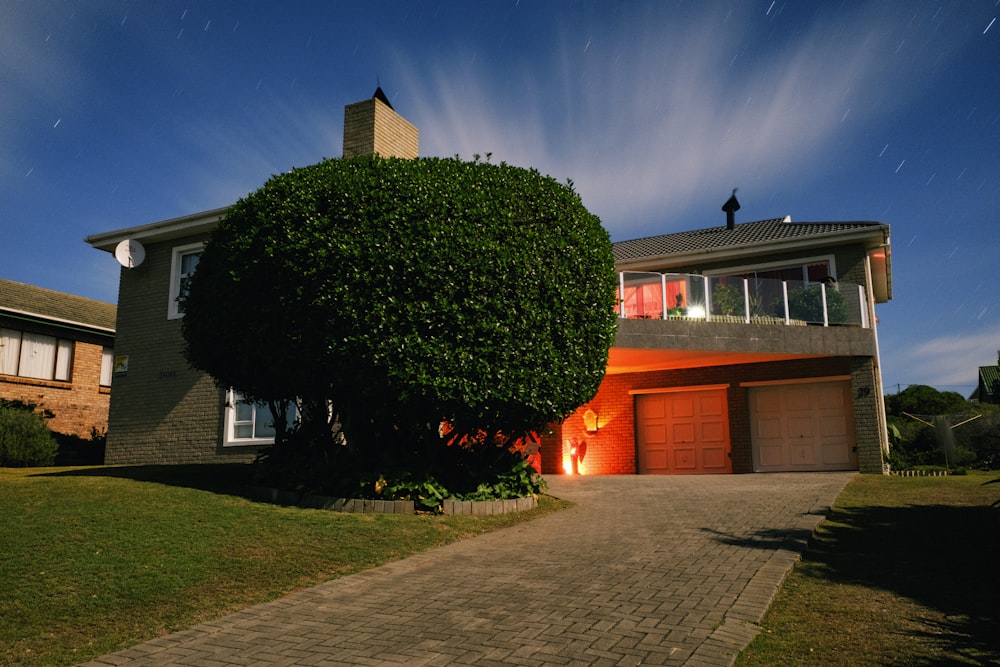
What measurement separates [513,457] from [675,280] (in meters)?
7.43

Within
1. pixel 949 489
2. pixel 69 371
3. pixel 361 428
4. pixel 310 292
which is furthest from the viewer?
pixel 69 371

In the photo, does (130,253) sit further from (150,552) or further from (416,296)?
(150,552)

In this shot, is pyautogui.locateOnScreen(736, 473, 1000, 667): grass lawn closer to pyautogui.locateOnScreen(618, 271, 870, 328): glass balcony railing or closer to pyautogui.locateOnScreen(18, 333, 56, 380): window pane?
pyautogui.locateOnScreen(618, 271, 870, 328): glass balcony railing

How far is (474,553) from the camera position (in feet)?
26.6

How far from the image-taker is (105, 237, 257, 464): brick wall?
16609 millimetres

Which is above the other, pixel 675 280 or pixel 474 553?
pixel 675 280

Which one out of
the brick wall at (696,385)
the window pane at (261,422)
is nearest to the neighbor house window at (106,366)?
the window pane at (261,422)

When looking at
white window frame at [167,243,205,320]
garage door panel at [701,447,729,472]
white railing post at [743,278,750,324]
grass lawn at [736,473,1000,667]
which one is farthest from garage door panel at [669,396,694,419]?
white window frame at [167,243,205,320]

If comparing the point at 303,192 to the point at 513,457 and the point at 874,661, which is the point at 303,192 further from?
the point at 874,661

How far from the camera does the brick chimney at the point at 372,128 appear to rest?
15875mm

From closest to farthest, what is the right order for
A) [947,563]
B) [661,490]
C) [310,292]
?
1. [947,563]
2. [310,292]
3. [661,490]

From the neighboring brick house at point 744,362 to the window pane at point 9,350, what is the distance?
15.0m

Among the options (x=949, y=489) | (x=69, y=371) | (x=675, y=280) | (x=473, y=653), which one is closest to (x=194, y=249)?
(x=69, y=371)

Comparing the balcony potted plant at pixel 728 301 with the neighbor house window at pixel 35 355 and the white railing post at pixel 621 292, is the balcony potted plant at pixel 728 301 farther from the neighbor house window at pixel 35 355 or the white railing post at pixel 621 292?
the neighbor house window at pixel 35 355
